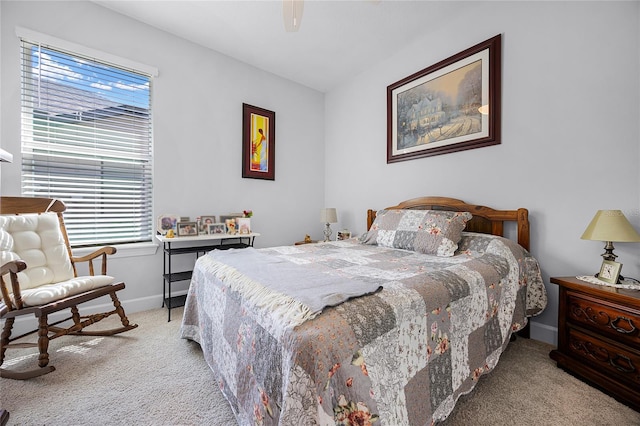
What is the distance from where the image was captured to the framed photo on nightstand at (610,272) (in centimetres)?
156

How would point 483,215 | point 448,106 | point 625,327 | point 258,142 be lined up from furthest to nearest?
point 258,142, point 448,106, point 483,215, point 625,327

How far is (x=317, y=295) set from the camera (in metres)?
1.04

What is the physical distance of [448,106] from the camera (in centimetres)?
264

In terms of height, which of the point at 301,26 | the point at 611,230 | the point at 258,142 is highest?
the point at 301,26

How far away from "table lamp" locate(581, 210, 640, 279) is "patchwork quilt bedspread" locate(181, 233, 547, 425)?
436 mm

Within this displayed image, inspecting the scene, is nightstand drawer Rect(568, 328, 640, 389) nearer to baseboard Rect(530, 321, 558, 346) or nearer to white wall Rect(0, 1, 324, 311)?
baseboard Rect(530, 321, 558, 346)

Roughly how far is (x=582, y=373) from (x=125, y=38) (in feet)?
14.8

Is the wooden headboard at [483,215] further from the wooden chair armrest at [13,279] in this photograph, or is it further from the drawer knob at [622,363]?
the wooden chair armrest at [13,279]

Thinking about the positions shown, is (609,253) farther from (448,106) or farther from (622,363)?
(448,106)

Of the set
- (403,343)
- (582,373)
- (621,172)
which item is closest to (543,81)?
(621,172)

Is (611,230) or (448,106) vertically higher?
(448,106)

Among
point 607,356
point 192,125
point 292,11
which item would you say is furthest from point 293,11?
point 607,356

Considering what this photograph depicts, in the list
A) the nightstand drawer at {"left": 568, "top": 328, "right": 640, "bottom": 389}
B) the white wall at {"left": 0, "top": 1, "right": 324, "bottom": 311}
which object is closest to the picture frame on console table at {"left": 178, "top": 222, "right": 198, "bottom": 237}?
the white wall at {"left": 0, "top": 1, "right": 324, "bottom": 311}

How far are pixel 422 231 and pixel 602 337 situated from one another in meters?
1.19
